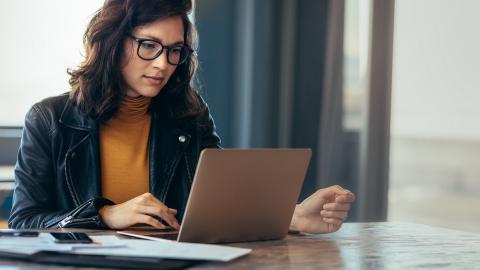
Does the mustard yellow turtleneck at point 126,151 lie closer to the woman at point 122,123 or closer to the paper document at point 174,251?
the woman at point 122,123

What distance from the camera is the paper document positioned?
143cm

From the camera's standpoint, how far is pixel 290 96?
13.3 ft

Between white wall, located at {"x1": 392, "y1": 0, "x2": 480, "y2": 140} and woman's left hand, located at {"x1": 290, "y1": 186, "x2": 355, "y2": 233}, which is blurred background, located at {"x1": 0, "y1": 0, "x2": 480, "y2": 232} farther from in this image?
woman's left hand, located at {"x1": 290, "y1": 186, "x2": 355, "y2": 233}

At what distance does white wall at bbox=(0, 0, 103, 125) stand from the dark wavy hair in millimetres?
1175

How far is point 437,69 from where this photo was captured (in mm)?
Answer: 3670

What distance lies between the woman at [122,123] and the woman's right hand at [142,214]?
0.33m

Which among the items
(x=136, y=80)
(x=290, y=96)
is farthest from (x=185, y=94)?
(x=290, y=96)

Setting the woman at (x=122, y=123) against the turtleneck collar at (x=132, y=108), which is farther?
the turtleneck collar at (x=132, y=108)

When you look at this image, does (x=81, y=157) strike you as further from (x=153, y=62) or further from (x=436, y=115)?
(x=436, y=115)

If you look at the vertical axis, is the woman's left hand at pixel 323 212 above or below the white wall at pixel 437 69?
below

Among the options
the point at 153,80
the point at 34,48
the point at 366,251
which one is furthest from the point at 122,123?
the point at 34,48

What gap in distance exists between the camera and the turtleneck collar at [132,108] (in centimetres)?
243

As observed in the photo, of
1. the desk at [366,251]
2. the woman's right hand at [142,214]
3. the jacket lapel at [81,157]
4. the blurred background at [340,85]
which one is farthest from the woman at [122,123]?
the blurred background at [340,85]

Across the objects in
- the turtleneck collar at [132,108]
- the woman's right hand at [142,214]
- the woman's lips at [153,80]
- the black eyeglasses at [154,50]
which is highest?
the black eyeglasses at [154,50]
